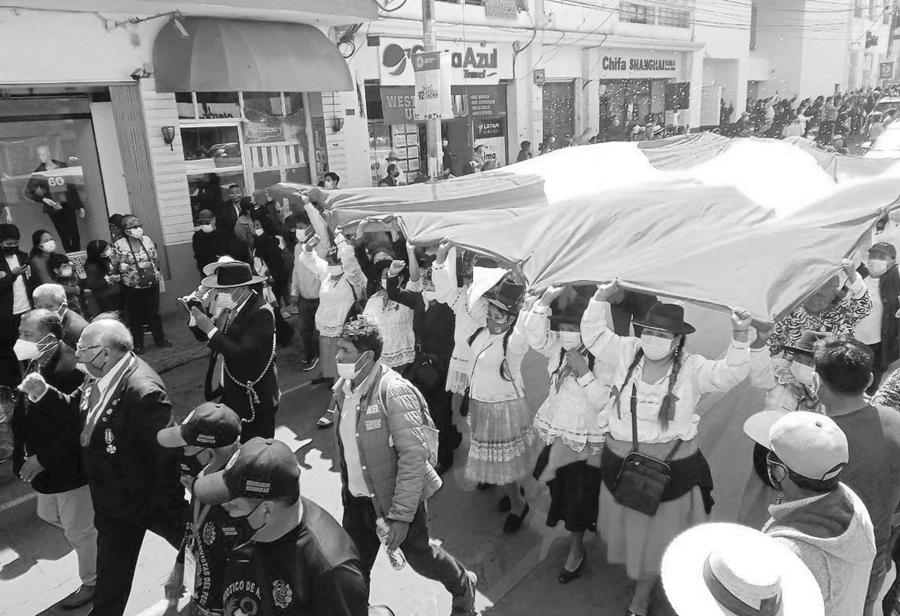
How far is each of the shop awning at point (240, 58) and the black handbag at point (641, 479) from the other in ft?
26.3

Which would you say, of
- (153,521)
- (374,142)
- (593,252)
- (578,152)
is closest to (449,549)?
(153,521)

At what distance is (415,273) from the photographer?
5.51m

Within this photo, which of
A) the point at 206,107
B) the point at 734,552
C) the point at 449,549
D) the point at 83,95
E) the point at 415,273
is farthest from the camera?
the point at 206,107

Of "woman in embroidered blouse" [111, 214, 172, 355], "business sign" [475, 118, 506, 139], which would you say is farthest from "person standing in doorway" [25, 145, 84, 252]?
"business sign" [475, 118, 506, 139]

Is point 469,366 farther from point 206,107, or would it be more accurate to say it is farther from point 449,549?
point 206,107

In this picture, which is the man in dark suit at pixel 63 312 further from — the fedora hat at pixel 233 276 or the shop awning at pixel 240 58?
the shop awning at pixel 240 58

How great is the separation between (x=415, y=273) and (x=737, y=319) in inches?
111

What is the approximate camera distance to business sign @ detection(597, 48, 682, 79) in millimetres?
19609

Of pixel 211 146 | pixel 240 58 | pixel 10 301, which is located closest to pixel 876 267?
pixel 10 301

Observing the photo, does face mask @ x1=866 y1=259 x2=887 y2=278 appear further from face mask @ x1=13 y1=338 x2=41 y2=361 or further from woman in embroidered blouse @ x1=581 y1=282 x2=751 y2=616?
face mask @ x1=13 y1=338 x2=41 y2=361

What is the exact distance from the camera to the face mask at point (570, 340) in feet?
13.2

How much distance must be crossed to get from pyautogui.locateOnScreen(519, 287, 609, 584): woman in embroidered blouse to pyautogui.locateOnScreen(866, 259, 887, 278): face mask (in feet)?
8.93

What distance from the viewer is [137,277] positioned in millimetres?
7789

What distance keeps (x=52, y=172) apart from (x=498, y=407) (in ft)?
25.8
